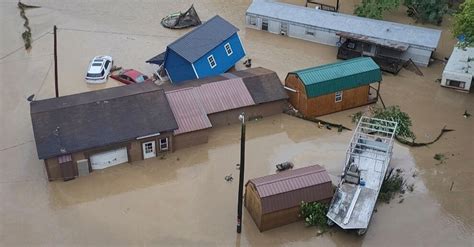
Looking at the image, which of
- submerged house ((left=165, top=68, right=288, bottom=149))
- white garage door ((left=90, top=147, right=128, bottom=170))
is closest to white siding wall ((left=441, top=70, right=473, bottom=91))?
submerged house ((left=165, top=68, right=288, bottom=149))

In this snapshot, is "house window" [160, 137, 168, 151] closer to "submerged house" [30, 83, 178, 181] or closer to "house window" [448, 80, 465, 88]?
"submerged house" [30, 83, 178, 181]

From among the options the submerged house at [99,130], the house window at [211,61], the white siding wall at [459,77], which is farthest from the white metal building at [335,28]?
the submerged house at [99,130]

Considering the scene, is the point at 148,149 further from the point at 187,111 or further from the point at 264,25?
the point at 264,25

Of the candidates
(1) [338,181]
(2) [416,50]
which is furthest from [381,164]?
(2) [416,50]

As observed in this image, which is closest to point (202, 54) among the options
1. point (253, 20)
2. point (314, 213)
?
point (253, 20)

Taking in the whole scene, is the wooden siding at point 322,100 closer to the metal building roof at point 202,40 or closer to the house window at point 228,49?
the house window at point 228,49

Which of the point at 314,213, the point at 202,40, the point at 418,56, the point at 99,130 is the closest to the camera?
the point at 314,213
